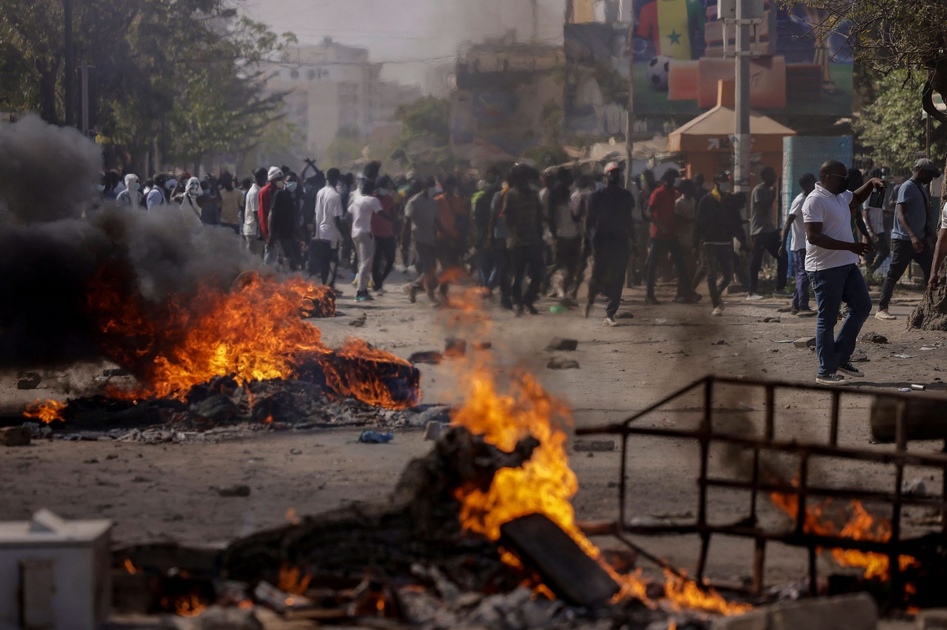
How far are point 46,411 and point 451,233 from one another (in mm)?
9478

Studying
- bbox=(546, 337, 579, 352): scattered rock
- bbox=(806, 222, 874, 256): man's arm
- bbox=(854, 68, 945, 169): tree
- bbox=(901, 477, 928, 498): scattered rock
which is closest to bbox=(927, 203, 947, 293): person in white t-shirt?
bbox=(806, 222, 874, 256): man's arm

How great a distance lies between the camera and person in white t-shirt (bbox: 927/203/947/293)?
12.1 meters

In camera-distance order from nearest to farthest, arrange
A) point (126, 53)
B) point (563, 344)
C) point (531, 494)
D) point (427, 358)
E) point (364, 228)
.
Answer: point (531, 494), point (427, 358), point (563, 344), point (364, 228), point (126, 53)

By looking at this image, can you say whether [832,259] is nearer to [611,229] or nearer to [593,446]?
[593,446]

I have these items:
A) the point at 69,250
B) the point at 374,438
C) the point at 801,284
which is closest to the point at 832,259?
the point at 374,438

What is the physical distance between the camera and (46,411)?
8.71 meters

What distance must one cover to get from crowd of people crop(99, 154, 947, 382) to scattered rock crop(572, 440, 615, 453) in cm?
332

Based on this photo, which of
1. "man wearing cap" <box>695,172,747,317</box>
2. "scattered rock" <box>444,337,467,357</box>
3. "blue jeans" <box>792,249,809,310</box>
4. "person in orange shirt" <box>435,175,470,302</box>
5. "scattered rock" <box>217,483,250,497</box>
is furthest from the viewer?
"person in orange shirt" <box>435,175,470,302</box>

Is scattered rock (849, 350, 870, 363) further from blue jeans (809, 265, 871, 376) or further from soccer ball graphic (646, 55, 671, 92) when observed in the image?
soccer ball graphic (646, 55, 671, 92)

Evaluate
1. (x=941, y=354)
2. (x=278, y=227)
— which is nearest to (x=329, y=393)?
(x=941, y=354)

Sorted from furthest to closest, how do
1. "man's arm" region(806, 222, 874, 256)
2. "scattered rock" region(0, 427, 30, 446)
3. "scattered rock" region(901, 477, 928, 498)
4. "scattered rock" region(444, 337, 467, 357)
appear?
1. "scattered rock" region(444, 337, 467, 357)
2. "man's arm" region(806, 222, 874, 256)
3. "scattered rock" region(0, 427, 30, 446)
4. "scattered rock" region(901, 477, 928, 498)

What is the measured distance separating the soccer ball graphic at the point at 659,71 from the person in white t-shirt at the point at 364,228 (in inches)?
509

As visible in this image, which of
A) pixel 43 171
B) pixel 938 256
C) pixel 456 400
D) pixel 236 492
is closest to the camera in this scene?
pixel 236 492

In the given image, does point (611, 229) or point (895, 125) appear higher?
point (895, 125)
